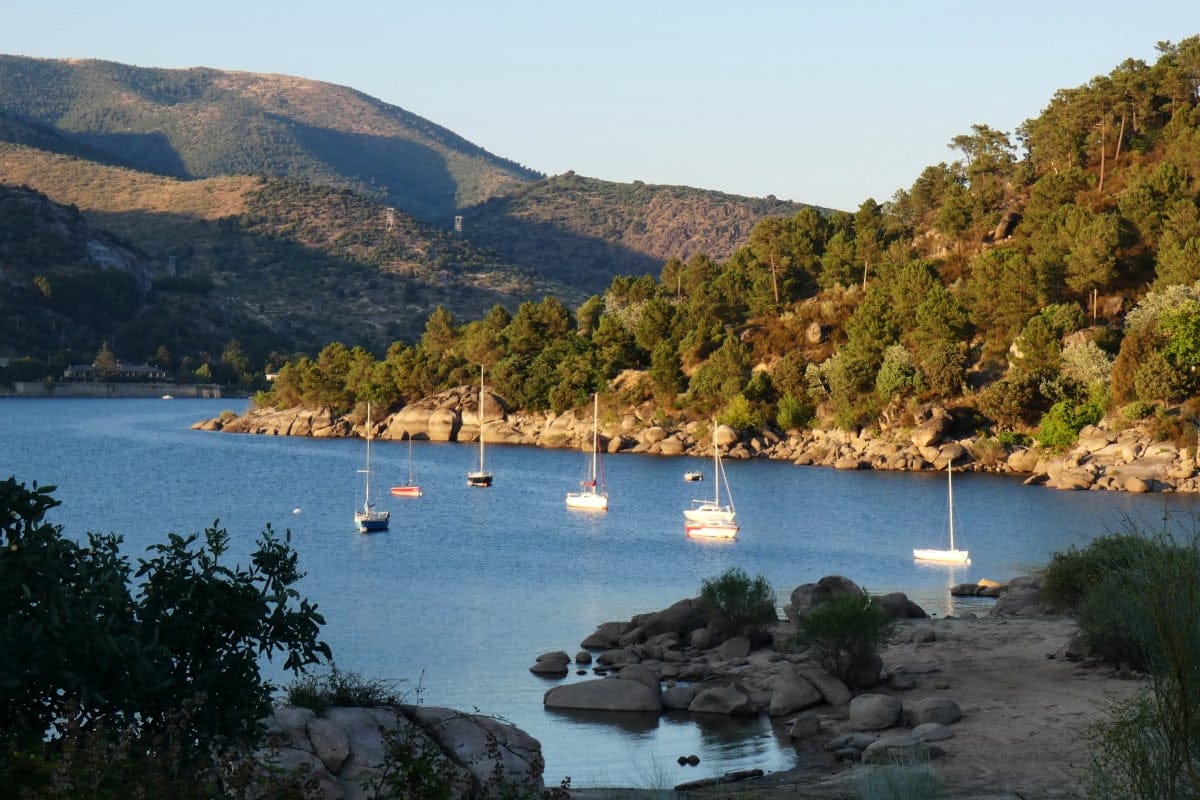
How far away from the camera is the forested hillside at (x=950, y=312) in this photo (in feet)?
243

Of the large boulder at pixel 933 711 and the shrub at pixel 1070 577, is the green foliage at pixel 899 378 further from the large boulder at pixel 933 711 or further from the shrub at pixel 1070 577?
the large boulder at pixel 933 711

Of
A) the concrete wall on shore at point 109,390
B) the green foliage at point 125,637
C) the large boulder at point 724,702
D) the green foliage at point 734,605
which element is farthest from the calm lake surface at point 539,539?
the concrete wall on shore at point 109,390

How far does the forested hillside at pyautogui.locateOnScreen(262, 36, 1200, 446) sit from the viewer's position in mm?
74000

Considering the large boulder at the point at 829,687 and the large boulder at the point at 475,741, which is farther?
the large boulder at the point at 829,687

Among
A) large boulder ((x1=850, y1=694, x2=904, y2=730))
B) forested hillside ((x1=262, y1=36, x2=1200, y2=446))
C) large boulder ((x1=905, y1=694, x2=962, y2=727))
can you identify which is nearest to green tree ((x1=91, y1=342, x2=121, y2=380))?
forested hillside ((x1=262, y1=36, x2=1200, y2=446))

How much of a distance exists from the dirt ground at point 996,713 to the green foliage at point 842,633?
2.69 feet

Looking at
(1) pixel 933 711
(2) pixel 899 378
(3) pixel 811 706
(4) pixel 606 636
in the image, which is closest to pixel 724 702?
(3) pixel 811 706

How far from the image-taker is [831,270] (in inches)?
3772

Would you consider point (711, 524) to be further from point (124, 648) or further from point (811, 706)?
point (124, 648)

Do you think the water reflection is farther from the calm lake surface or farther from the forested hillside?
the forested hillside

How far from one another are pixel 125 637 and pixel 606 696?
1379 cm

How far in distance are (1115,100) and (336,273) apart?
4547 inches

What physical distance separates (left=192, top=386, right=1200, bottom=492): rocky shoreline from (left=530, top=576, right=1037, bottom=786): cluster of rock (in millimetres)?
36357

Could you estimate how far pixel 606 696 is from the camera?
22734mm
